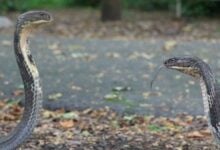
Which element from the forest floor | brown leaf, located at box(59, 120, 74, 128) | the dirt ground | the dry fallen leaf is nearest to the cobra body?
the forest floor

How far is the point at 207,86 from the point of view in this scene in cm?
436

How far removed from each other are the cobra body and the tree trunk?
1542 centimetres

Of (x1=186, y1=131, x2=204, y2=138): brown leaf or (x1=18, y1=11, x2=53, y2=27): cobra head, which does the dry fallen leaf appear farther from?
(x1=18, y1=11, x2=53, y2=27): cobra head

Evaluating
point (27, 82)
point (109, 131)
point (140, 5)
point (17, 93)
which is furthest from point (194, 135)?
point (140, 5)

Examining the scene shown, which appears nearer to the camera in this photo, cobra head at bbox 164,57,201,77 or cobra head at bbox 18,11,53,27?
cobra head at bbox 164,57,201,77

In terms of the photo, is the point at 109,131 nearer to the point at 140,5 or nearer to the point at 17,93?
the point at 17,93

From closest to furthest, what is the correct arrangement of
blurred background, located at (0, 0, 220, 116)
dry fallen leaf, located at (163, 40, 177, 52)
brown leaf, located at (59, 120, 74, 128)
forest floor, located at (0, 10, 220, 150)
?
forest floor, located at (0, 10, 220, 150) → brown leaf, located at (59, 120, 74, 128) → blurred background, located at (0, 0, 220, 116) → dry fallen leaf, located at (163, 40, 177, 52)

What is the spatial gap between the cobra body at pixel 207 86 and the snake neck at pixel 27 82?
990 millimetres

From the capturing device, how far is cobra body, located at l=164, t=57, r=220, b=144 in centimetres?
434

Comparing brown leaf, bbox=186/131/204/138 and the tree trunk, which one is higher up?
brown leaf, bbox=186/131/204/138

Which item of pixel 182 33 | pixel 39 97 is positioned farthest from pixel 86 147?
pixel 182 33

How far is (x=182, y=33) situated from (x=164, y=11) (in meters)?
6.27

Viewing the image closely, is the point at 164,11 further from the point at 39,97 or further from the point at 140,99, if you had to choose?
the point at 39,97

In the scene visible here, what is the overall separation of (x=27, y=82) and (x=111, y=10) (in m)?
15.3
